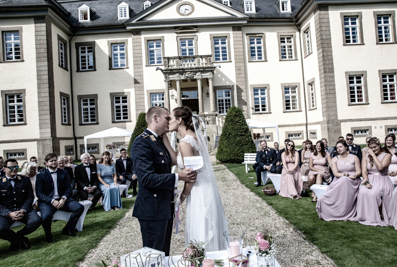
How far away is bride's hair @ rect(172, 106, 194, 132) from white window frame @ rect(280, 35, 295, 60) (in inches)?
886

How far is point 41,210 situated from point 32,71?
54.6ft

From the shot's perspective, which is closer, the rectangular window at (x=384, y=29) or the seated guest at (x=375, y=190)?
the seated guest at (x=375, y=190)

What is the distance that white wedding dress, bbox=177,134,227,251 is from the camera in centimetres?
364

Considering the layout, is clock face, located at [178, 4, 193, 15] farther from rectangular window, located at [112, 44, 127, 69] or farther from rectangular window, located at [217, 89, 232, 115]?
rectangular window, located at [217, 89, 232, 115]

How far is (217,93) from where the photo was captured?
24.2 meters

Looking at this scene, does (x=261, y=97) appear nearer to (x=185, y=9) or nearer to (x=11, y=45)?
(x=185, y=9)

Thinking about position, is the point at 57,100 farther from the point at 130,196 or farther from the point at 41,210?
the point at 41,210

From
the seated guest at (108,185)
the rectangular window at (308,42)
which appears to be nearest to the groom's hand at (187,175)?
the seated guest at (108,185)

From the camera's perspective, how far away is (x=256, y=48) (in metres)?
24.3

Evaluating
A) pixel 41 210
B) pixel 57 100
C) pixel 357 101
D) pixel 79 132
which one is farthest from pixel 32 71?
pixel 357 101

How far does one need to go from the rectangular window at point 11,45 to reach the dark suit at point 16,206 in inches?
682

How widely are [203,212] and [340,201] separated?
371 cm

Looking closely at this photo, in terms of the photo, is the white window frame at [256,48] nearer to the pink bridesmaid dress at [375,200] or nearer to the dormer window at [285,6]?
the dormer window at [285,6]

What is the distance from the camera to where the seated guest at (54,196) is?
19.4 feet
